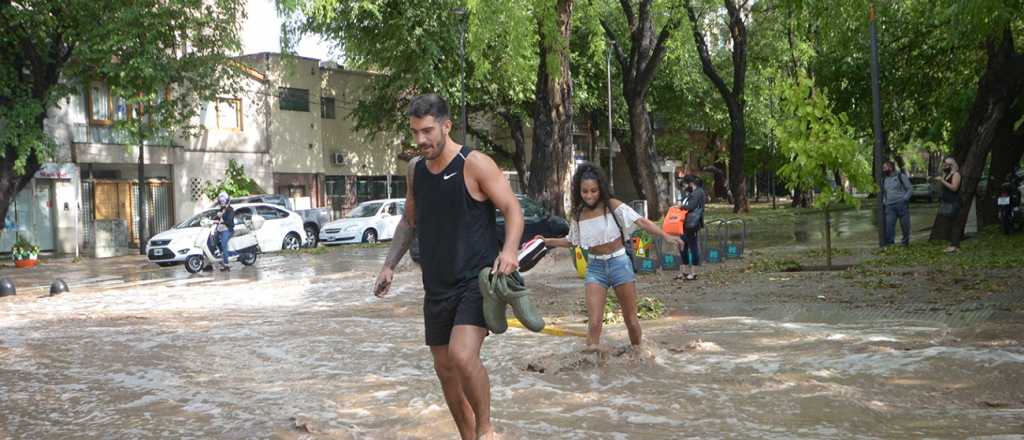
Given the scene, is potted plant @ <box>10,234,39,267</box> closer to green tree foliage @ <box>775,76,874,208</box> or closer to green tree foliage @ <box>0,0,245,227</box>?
green tree foliage @ <box>0,0,245,227</box>

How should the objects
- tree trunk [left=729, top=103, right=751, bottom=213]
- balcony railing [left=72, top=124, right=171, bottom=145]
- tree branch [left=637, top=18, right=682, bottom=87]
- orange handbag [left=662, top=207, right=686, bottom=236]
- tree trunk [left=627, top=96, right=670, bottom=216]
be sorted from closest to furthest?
orange handbag [left=662, top=207, right=686, bottom=236]
tree branch [left=637, top=18, right=682, bottom=87]
balcony railing [left=72, top=124, right=171, bottom=145]
tree trunk [left=627, top=96, right=670, bottom=216]
tree trunk [left=729, top=103, right=751, bottom=213]

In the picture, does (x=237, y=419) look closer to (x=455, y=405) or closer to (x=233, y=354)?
(x=455, y=405)

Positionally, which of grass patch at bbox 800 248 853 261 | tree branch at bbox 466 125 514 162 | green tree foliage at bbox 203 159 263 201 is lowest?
grass patch at bbox 800 248 853 261

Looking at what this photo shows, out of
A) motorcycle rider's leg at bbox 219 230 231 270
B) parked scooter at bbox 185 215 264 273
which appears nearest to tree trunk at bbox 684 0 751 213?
parked scooter at bbox 185 215 264 273

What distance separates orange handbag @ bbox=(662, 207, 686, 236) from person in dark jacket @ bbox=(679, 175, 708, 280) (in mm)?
95

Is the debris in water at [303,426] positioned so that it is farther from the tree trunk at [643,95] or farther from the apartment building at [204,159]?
the tree trunk at [643,95]

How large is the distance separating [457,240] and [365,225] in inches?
1051

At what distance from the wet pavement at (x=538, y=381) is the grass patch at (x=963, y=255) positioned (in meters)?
4.99

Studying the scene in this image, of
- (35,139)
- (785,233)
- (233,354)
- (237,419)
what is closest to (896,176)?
(785,233)

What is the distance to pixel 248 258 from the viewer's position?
2291cm

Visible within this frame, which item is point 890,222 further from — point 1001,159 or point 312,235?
point 312,235

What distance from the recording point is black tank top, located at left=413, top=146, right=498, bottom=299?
16.4 ft

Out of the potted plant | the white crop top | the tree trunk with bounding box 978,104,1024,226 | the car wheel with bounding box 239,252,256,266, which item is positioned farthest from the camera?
the potted plant

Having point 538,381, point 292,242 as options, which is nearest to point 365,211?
point 292,242
